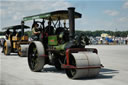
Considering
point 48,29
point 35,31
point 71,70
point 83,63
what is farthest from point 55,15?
point 83,63

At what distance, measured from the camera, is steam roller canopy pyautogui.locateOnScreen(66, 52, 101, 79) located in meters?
8.30

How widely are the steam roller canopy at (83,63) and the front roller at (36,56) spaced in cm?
173

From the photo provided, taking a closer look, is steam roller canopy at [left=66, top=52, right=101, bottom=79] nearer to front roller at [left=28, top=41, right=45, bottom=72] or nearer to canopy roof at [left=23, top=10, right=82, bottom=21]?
front roller at [left=28, top=41, right=45, bottom=72]

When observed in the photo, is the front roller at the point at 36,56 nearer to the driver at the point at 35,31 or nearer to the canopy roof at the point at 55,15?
the driver at the point at 35,31

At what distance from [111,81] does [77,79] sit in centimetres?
111

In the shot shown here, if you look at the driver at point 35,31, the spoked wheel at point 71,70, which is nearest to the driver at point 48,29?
the driver at point 35,31

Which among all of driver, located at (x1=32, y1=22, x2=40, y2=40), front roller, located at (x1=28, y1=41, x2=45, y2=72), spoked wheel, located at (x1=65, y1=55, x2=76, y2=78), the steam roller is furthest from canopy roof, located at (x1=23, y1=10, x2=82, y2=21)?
spoked wheel, located at (x1=65, y1=55, x2=76, y2=78)

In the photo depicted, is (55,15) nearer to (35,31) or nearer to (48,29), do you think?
(48,29)

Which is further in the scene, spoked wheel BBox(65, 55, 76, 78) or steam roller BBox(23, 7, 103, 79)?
spoked wheel BBox(65, 55, 76, 78)

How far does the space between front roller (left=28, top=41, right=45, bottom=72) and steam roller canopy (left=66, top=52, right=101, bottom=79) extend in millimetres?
1726

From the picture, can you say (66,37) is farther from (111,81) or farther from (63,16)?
(111,81)

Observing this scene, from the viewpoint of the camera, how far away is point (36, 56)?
35.1 feet

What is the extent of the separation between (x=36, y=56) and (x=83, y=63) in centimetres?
295

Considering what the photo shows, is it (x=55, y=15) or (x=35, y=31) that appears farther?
(x=35, y=31)
